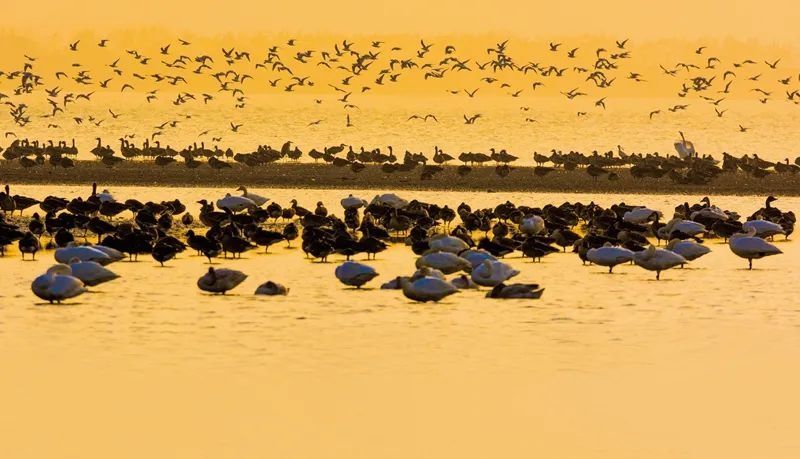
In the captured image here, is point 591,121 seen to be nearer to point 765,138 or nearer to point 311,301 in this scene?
point 765,138

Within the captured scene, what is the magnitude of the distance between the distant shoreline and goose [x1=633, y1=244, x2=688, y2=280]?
96.1ft

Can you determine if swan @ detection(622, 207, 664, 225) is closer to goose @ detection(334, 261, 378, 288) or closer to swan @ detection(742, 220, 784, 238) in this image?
swan @ detection(742, 220, 784, 238)

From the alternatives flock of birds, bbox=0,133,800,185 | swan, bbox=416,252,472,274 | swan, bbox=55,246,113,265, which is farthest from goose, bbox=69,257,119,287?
flock of birds, bbox=0,133,800,185

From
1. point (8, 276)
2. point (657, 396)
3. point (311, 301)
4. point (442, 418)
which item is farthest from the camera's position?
point (8, 276)

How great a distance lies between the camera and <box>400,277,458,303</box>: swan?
93.4 ft

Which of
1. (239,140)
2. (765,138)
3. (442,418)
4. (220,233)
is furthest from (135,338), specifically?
(765,138)

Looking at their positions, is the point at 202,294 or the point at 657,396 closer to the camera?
the point at 657,396

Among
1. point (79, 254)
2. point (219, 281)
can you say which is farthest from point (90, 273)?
point (219, 281)

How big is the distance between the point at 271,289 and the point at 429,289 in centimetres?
319

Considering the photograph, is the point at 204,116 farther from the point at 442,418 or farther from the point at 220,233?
the point at 442,418

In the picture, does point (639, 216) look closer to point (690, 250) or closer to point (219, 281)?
point (690, 250)

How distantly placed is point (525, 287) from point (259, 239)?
31.0 ft

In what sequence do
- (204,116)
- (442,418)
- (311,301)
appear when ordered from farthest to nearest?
1. (204,116)
2. (311,301)
3. (442,418)

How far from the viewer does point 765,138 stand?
423 ft
